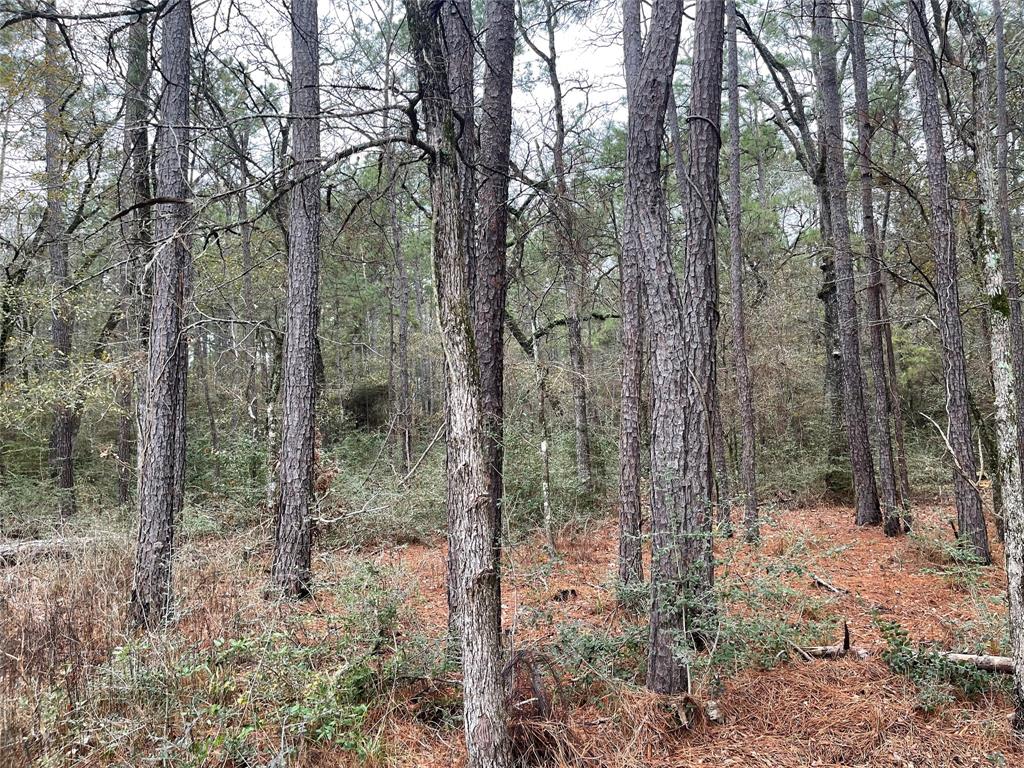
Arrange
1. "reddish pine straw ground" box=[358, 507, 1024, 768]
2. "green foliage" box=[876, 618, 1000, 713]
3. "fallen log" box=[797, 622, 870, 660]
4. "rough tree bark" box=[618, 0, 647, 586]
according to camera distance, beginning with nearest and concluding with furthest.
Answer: "reddish pine straw ground" box=[358, 507, 1024, 768], "green foliage" box=[876, 618, 1000, 713], "fallen log" box=[797, 622, 870, 660], "rough tree bark" box=[618, 0, 647, 586]

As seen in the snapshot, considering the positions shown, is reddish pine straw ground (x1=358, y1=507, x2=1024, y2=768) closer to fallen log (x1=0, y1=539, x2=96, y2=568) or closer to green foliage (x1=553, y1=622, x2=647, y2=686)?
green foliage (x1=553, y1=622, x2=647, y2=686)

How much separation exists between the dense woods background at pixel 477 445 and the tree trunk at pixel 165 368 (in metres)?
0.03

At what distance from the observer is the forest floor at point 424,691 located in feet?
10.5

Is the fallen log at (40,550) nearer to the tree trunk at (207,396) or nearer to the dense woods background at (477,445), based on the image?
the dense woods background at (477,445)

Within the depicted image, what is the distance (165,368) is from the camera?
18.3ft

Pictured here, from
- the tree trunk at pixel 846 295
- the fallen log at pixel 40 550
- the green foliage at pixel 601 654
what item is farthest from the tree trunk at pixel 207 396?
the tree trunk at pixel 846 295

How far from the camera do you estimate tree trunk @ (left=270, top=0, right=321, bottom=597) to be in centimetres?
657

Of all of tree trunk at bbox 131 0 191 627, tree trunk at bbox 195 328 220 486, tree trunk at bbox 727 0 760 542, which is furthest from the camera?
tree trunk at bbox 195 328 220 486

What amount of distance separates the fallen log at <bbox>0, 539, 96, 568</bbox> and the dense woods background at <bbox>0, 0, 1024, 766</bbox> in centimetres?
6

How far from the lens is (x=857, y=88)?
28.6ft

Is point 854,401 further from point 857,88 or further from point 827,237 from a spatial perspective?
point 857,88

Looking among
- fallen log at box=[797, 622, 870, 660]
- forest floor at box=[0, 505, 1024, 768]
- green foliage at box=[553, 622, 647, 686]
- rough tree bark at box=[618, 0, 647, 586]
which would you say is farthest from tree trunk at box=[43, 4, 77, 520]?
fallen log at box=[797, 622, 870, 660]

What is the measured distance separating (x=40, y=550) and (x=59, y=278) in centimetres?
452

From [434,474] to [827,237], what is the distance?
29.5ft
